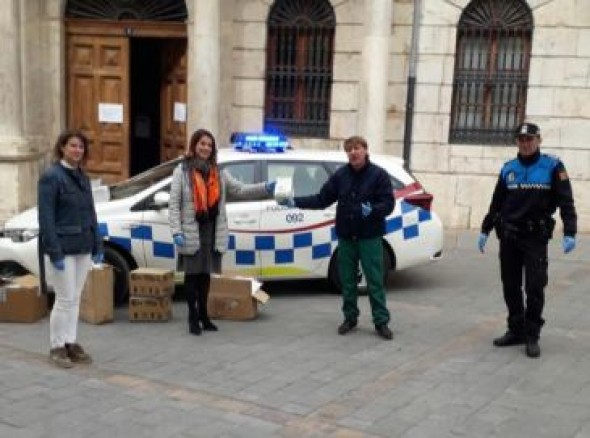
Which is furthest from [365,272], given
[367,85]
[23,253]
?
[367,85]

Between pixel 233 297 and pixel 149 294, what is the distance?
2.38ft

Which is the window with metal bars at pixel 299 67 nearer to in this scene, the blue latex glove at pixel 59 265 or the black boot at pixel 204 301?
the black boot at pixel 204 301

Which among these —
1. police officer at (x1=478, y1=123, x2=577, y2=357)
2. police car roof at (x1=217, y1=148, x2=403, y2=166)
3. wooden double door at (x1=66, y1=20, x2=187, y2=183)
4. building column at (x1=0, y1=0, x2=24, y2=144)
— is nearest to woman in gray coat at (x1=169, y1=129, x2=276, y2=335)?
police car roof at (x1=217, y1=148, x2=403, y2=166)

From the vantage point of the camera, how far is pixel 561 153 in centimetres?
1239

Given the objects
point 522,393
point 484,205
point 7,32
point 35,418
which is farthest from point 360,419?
point 7,32

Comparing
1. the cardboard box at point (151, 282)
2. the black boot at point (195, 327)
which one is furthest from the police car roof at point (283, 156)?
the black boot at point (195, 327)

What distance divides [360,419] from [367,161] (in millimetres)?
2354

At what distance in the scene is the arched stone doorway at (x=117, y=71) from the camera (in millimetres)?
13211

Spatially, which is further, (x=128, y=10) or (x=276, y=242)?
(x=128, y=10)

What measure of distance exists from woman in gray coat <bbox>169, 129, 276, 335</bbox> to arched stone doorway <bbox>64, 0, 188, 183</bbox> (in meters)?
6.84

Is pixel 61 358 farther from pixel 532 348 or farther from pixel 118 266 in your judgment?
pixel 532 348

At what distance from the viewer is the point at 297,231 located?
7.96 m

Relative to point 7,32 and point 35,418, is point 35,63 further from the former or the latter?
point 35,418

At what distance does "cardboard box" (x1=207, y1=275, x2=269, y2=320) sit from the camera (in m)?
7.28
